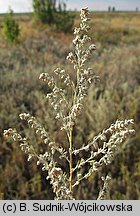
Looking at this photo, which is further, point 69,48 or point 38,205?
point 69,48

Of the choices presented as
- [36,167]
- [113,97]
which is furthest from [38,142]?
[113,97]

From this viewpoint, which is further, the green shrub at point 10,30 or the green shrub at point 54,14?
the green shrub at point 54,14

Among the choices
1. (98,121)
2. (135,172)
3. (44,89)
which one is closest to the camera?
(135,172)

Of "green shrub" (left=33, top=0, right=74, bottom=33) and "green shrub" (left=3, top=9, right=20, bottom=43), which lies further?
"green shrub" (left=33, top=0, right=74, bottom=33)

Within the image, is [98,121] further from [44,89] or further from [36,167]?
[44,89]

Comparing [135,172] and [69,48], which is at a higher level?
[69,48]

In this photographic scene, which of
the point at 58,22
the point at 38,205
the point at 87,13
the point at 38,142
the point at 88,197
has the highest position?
the point at 58,22

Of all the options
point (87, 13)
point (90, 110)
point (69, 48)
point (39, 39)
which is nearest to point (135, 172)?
point (90, 110)

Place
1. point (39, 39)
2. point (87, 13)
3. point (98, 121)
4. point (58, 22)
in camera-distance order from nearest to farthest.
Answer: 1. point (87, 13)
2. point (98, 121)
3. point (39, 39)
4. point (58, 22)

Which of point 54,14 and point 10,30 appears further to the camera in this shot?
point 54,14
